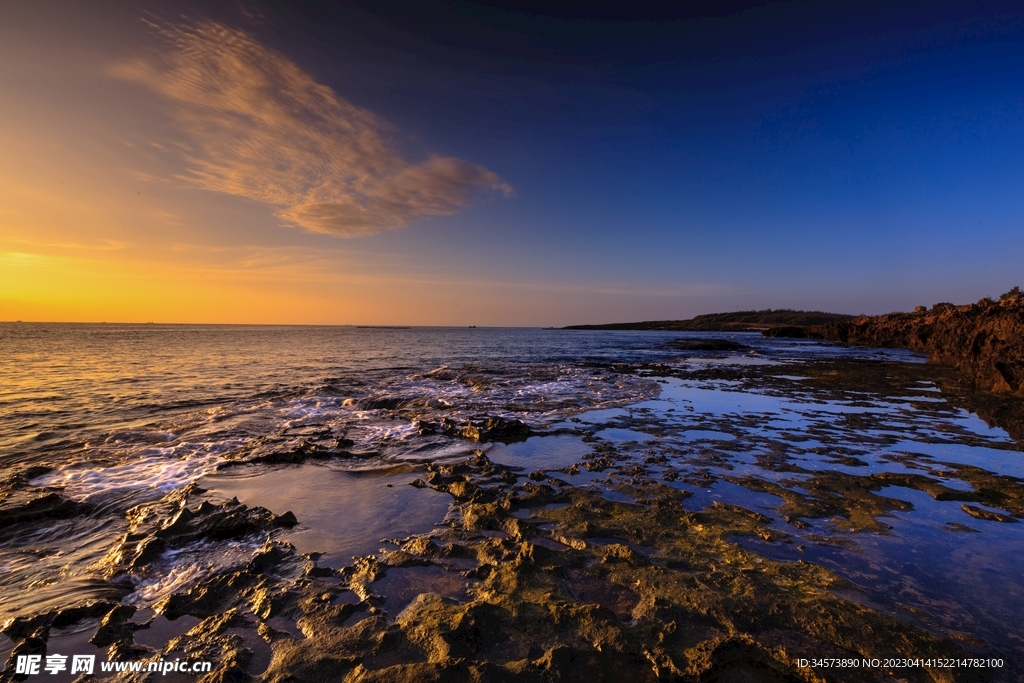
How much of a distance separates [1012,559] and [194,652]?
8.13 metres

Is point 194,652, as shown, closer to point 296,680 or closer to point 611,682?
point 296,680

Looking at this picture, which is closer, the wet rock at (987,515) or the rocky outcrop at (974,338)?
the wet rock at (987,515)

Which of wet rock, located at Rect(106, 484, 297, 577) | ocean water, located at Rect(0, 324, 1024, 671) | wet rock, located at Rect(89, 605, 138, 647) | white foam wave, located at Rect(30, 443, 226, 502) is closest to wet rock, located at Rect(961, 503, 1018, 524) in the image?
ocean water, located at Rect(0, 324, 1024, 671)

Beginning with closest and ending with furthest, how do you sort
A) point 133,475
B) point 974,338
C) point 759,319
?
point 133,475 → point 974,338 → point 759,319

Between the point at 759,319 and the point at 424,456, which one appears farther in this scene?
the point at 759,319

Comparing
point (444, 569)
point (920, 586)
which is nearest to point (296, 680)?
point (444, 569)

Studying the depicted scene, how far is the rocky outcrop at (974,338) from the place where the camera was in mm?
14867

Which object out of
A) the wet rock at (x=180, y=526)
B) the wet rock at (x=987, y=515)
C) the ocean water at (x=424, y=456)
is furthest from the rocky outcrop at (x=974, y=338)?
the wet rock at (x=180, y=526)

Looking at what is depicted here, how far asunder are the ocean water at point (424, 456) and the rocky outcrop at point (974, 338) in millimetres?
2147

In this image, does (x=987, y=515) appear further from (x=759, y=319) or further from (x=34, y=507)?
(x=759, y=319)

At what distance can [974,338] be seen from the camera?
21.1 meters

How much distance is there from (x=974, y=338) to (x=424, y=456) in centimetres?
2868

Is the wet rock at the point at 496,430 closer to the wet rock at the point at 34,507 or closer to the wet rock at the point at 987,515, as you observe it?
the wet rock at the point at 34,507

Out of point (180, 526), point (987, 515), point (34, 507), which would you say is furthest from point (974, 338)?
point (34, 507)
